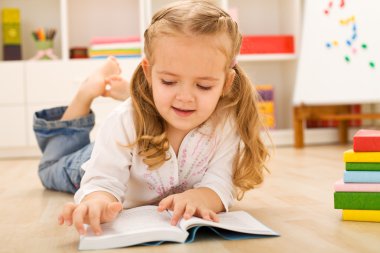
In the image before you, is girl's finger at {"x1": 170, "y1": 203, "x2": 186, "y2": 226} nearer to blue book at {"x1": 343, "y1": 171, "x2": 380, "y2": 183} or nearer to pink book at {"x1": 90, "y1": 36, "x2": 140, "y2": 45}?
blue book at {"x1": 343, "y1": 171, "x2": 380, "y2": 183}

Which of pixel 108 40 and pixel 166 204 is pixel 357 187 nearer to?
pixel 166 204

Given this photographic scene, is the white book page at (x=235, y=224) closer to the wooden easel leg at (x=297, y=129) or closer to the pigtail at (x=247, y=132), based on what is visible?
the pigtail at (x=247, y=132)

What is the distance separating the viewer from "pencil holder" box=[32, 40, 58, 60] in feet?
9.04

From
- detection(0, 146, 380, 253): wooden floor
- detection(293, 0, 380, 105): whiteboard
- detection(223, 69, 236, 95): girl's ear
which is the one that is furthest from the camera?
detection(293, 0, 380, 105): whiteboard

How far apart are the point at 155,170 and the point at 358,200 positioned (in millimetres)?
362

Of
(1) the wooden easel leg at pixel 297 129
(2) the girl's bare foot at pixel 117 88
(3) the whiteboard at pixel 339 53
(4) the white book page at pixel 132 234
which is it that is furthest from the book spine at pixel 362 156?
(1) the wooden easel leg at pixel 297 129

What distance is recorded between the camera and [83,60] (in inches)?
105

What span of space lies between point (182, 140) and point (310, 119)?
73.8 inches

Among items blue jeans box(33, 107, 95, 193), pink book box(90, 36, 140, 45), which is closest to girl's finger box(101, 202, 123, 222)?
blue jeans box(33, 107, 95, 193)

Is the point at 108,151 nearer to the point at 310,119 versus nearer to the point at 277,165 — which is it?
the point at 277,165

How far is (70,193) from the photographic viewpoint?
1469 mm

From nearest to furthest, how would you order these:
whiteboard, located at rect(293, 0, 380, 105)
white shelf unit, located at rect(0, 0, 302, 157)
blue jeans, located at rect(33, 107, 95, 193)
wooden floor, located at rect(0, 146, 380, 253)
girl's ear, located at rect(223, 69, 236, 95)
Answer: wooden floor, located at rect(0, 146, 380, 253) → girl's ear, located at rect(223, 69, 236, 95) → blue jeans, located at rect(33, 107, 95, 193) → whiteboard, located at rect(293, 0, 380, 105) → white shelf unit, located at rect(0, 0, 302, 157)

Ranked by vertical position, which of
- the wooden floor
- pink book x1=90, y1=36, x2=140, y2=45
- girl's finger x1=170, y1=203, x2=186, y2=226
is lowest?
the wooden floor

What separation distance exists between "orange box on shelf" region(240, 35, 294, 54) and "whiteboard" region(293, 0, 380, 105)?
164mm
